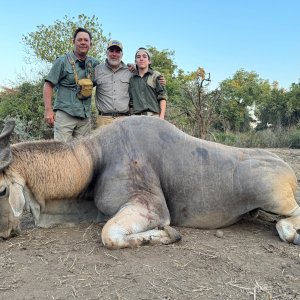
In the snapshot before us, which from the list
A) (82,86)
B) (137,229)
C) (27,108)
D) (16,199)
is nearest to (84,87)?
(82,86)

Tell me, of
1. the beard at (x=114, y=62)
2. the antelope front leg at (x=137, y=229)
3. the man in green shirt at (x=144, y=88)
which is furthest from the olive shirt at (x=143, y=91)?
the antelope front leg at (x=137, y=229)

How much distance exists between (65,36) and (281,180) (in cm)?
2275

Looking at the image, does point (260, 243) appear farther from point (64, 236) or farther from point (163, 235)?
point (64, 236)

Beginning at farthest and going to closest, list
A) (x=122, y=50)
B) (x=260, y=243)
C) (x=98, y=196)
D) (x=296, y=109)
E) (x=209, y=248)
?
(x=296, y=109)
(x=122, y=50)
(x=98, y=196)
(x=260, y=243)
(x=209, y=248)

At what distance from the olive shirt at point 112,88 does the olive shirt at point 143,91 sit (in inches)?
3.9

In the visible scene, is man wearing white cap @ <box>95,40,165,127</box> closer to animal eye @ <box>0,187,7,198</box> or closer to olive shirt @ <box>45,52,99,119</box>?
olive shirt @ <box>45,52,99,119</box>

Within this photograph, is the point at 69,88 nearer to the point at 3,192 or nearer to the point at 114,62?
the point at 114,62

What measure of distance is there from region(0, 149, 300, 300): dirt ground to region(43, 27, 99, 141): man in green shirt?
255cm

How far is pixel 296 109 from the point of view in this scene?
3809cm

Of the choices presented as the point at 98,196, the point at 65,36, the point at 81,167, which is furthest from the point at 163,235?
the point at 65,36

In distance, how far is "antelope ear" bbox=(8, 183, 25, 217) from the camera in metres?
4.13

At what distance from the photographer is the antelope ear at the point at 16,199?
13.6ft

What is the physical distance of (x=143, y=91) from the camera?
6840mm

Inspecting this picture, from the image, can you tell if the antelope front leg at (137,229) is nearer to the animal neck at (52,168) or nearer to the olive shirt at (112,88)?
the animal neck at (52,168)
